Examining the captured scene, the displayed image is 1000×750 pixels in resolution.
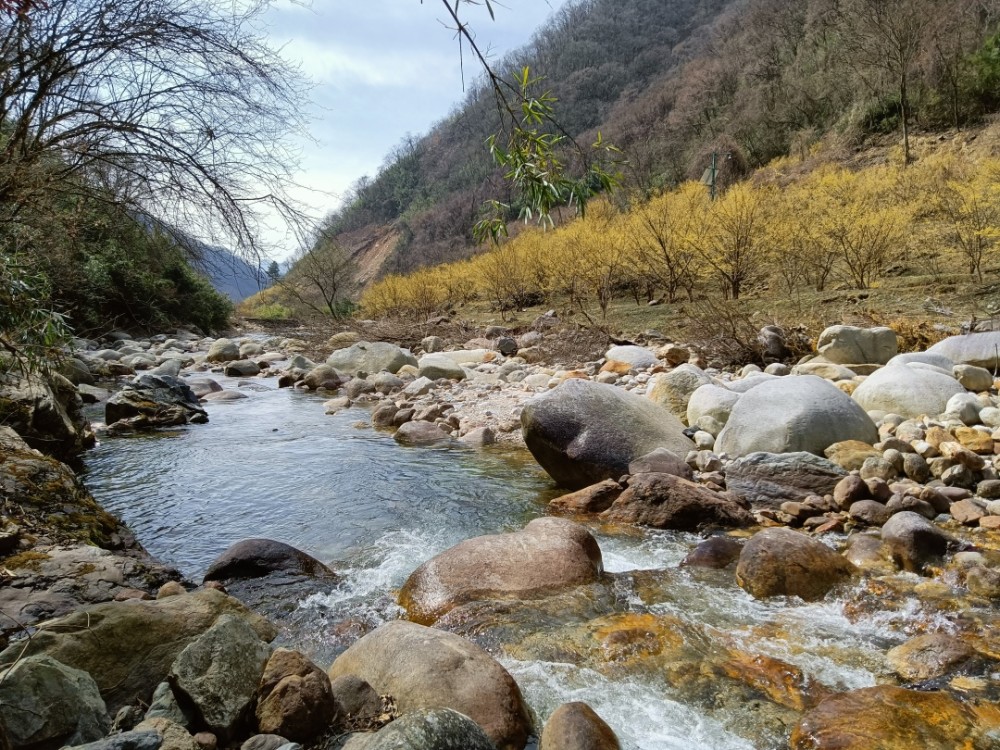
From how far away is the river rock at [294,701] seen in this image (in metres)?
2.12

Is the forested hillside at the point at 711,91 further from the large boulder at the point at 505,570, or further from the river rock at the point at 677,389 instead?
the river rock at the point at 677,389

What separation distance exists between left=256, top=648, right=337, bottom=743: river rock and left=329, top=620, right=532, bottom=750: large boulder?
27 cm

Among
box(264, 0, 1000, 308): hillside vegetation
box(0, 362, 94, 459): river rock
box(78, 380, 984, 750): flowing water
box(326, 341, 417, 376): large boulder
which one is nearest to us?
box(78, 380, 984, 750): flowing water

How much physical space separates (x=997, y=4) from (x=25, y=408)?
38521 mm

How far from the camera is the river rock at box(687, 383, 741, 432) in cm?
632

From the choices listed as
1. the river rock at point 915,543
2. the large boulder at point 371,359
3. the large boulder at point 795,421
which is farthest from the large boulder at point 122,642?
the large boulder at point 371,359

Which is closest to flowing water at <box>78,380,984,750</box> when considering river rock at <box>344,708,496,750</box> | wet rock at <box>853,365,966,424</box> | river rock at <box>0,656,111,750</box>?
river rock at <box>344,708,496,750</box>

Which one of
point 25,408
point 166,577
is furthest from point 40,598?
point 25,408

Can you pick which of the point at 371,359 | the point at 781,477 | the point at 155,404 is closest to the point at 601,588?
the point at 781,477

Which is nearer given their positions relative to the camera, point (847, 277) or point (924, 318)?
point (924, 318)

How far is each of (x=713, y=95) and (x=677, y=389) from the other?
153ft

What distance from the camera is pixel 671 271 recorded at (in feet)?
49.5

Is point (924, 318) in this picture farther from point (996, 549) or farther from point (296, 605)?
point (296, 605)

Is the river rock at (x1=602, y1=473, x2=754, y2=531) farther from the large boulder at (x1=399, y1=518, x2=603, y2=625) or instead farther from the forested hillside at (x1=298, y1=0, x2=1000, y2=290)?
the forested hillside at (x1=298, y1=0, x2=1000, y2=290)
